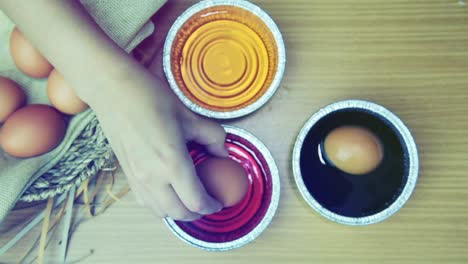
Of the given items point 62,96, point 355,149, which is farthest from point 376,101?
point 62,96

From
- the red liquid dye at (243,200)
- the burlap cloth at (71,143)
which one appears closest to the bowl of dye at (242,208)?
the red liquid dye at (243,200)

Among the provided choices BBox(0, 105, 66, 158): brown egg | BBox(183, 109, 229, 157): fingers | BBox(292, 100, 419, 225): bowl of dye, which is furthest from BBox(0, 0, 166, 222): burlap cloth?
BBox(292, 100, 419, 225): bowl of dye

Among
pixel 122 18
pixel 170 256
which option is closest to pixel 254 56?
pixel 122 18

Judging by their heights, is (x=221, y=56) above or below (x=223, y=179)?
above

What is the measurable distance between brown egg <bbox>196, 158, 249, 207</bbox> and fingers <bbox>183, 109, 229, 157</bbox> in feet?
0.07

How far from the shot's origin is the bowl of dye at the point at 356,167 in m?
0.58

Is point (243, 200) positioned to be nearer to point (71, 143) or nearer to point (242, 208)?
point (242, 208)

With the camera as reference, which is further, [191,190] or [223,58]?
[223,58]

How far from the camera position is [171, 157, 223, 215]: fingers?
53 centimetres

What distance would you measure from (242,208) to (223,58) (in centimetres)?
22

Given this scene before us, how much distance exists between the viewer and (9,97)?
0.60 meters

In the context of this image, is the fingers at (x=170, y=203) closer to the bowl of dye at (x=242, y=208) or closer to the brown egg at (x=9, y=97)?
the bowl of dye at (x=242, y=208)

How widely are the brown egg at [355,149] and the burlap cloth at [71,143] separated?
0.30 metres

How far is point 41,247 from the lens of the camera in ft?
2.09
